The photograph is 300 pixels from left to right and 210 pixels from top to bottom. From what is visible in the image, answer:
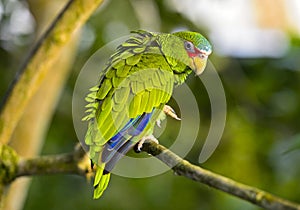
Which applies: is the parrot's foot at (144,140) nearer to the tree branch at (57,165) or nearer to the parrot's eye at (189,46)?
the parrot's eye at (189,46)

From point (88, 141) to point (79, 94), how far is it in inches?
31.3

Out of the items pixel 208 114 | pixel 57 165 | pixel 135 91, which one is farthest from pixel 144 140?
pixel 208 114

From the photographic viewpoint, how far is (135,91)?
2.10 ft

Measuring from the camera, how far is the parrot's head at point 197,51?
2.01ft

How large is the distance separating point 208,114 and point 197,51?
51.8 inches

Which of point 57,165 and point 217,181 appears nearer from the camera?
point 217,181

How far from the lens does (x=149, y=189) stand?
2.03 meters

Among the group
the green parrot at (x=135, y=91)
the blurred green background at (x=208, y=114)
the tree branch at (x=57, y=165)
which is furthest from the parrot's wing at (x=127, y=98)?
the blurred green background at (x=208, y=114)

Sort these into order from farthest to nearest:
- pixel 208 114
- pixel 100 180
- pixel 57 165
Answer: pixel 208 114 → pixel 57 165 → pixel 100 180

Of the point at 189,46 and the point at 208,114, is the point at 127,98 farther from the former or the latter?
the point at 208,114

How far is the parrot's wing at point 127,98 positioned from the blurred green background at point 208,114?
109 cm

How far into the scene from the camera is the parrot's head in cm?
61

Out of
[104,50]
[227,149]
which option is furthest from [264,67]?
[104,50]

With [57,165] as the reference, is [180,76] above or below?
above
